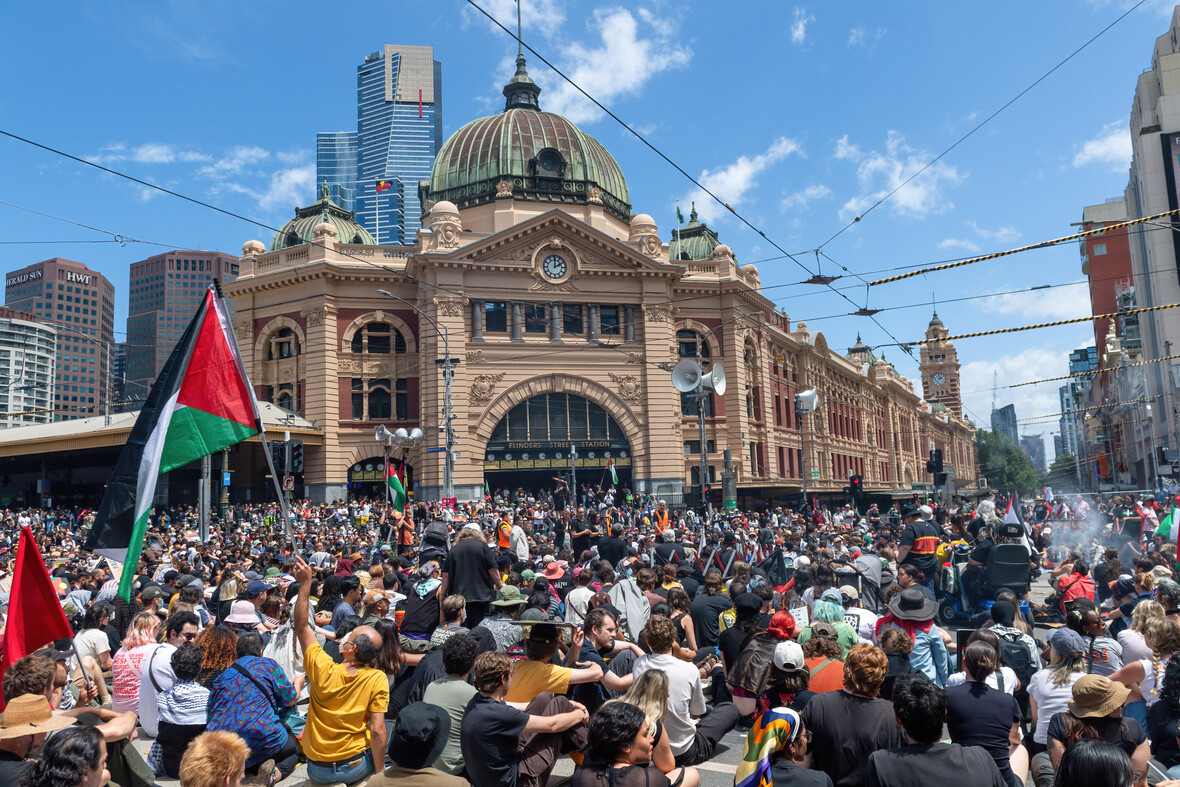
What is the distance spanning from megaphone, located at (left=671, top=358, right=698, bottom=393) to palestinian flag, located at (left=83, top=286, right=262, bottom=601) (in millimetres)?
23167

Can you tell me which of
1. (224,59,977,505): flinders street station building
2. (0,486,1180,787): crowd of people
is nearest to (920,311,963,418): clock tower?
(224,59,977,505): flinders street station building

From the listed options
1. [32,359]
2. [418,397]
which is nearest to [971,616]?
[418,397]

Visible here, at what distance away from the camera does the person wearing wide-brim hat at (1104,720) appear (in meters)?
5.02

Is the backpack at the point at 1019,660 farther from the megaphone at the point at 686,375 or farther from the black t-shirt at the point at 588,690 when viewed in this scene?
the megaphone at the point at 686,375

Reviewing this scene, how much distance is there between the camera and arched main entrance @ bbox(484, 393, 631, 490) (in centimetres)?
4344

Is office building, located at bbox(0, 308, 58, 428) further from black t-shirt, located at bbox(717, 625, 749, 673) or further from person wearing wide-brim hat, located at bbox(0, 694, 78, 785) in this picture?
person wearing wide-brim hat, located at bbox(0, 694, 78, 785)

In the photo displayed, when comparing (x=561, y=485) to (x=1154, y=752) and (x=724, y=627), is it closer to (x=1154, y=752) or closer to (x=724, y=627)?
(x=724, y=627)

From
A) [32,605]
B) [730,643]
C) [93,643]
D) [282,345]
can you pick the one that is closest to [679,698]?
[730,643]

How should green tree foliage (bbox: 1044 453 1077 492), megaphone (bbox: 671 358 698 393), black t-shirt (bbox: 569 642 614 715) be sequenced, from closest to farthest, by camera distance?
black t-shirt (bbox: 569 642 614 715) < megaphone (bbox: 671 358 698 393) < green tree foliage (bbox: 1044 453 1077 492)

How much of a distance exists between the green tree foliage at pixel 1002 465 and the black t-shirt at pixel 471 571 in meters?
141

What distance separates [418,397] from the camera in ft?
149

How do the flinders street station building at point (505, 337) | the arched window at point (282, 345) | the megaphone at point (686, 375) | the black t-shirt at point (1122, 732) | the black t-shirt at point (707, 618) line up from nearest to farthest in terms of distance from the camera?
the black t-shirt at point (1122, 732), the black t-shirt at point (707, 618), the megaphone at point (686, 375), the flinders street station building at point (505, 337), the arched window at point (282, 345)

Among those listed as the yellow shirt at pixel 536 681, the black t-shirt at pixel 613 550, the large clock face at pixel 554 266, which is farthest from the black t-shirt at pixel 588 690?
the large clock face at pixel 554 266

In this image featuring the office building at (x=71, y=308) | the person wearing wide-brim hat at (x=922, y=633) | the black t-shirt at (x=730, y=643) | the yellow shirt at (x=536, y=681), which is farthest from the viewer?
the office building at (x=71, y=308)
